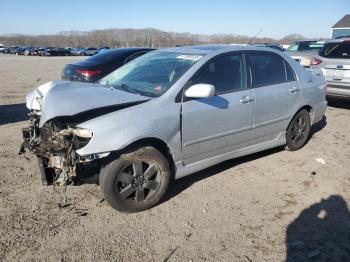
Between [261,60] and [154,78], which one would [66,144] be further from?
[261,60]

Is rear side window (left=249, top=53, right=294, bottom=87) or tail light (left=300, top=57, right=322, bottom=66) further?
tail light (left=300, top=57, right=322, bottom=66)

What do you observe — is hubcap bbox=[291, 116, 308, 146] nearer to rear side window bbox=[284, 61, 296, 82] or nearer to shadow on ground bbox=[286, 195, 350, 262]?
rear side window bbox=[284, 61, 296, 82]

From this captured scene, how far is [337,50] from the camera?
8281 mm

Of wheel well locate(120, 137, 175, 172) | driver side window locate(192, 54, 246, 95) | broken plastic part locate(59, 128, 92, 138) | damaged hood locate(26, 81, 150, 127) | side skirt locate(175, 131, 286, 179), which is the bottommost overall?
side skirt locate(175, 131, 286, 179)

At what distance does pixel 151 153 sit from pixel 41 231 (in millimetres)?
1328

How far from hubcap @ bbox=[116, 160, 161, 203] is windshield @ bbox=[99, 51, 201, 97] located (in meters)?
0.82

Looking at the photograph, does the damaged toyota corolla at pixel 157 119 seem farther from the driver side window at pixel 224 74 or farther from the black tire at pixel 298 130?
the black tire at pixel 298 130

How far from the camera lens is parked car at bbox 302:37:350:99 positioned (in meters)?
7.93

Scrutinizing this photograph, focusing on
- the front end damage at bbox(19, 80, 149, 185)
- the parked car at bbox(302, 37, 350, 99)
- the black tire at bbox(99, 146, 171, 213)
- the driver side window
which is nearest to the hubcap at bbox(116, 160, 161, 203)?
the black tire at bbox(99, 146, 171, 213)

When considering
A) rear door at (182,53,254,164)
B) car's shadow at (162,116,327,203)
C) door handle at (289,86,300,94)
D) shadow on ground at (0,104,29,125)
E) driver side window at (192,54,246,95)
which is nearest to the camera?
rear door at (182,53,254,164)

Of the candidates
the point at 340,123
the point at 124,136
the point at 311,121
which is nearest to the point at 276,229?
the point at 124,136

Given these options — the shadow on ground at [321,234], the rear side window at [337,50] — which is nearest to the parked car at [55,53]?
the rear side window at [337,50]

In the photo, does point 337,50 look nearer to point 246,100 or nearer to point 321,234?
point 246,100

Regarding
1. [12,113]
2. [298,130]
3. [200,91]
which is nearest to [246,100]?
[200,91]
